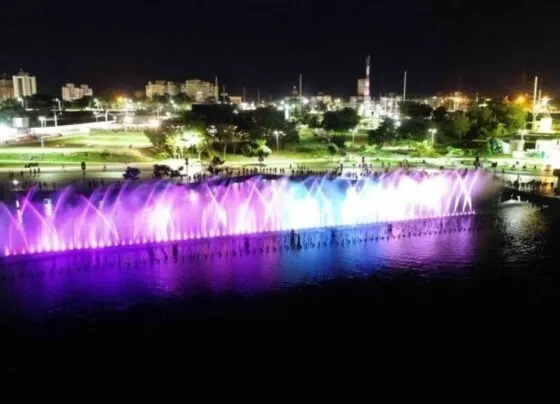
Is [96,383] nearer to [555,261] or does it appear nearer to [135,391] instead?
[135,391]

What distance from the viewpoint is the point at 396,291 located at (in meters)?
21.5

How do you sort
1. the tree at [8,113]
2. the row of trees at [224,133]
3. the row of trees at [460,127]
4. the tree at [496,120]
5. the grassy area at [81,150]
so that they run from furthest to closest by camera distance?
the tree at [8,113] → the tree at [496,120] → the row of trees at [460,127] → the row of trees at [224,133] → the grassy area at [81,150]

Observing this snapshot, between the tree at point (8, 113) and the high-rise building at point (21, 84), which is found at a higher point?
the high-rise building at point (21, 84)

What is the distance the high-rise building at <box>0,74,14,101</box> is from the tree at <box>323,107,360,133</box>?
13393 cm

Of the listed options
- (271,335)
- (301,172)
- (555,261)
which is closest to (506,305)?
(555,261)

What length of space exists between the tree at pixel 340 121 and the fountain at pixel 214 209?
120ft

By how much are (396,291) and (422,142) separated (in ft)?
174

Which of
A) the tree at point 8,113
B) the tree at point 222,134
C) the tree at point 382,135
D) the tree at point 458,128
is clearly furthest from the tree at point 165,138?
the tree at point 458,128

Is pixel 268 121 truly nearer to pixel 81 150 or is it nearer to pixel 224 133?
pixel 224 133

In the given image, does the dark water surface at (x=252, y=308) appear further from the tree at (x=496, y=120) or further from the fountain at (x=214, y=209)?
the tree at (x=496, y=120)

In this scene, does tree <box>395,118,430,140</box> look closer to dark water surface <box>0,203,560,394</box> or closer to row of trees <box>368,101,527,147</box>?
row of trees <box>368,101,527,147</box>

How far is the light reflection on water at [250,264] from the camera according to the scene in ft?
68.1

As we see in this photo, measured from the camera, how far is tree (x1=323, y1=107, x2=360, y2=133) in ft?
271

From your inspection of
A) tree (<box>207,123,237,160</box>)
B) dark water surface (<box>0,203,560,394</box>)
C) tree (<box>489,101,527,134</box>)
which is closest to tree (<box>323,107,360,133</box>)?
tree (<box>207,123,237,160</box>)
